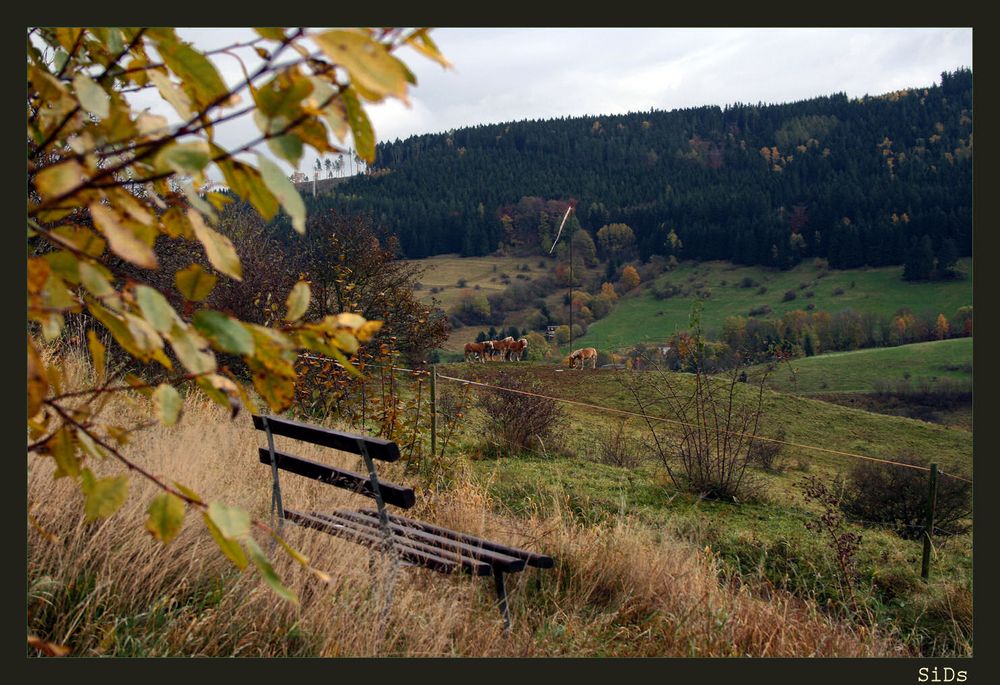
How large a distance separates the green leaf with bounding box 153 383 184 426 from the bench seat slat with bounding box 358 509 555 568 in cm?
298

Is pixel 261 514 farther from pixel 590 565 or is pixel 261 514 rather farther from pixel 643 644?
pixel 643 644

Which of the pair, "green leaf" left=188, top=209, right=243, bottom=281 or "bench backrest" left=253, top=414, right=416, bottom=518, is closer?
"green leaf" left=188, top=209, right=243, bottom=281

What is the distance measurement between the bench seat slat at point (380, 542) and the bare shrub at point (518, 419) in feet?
20.6

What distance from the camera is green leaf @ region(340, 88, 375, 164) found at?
1062mm

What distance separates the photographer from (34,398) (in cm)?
111

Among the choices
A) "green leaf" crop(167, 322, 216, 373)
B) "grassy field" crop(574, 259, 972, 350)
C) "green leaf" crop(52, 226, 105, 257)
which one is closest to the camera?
"green leaf" crop(167, 322, 216, 373)

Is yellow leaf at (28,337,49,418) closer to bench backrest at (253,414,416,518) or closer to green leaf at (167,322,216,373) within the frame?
green leaf at (167,322,216,373)

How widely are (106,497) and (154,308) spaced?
1.07ft

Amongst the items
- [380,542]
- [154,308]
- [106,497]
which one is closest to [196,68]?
[154,308]

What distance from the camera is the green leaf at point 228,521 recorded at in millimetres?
1026

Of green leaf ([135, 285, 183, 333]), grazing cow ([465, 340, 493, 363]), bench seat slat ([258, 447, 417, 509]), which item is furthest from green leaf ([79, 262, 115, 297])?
grazing cow ([465, 340, 493, 363])

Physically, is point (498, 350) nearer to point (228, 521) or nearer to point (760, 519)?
point (760, 519)

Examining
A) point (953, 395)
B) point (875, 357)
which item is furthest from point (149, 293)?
point (875, 357)

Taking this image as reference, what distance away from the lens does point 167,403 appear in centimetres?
113
